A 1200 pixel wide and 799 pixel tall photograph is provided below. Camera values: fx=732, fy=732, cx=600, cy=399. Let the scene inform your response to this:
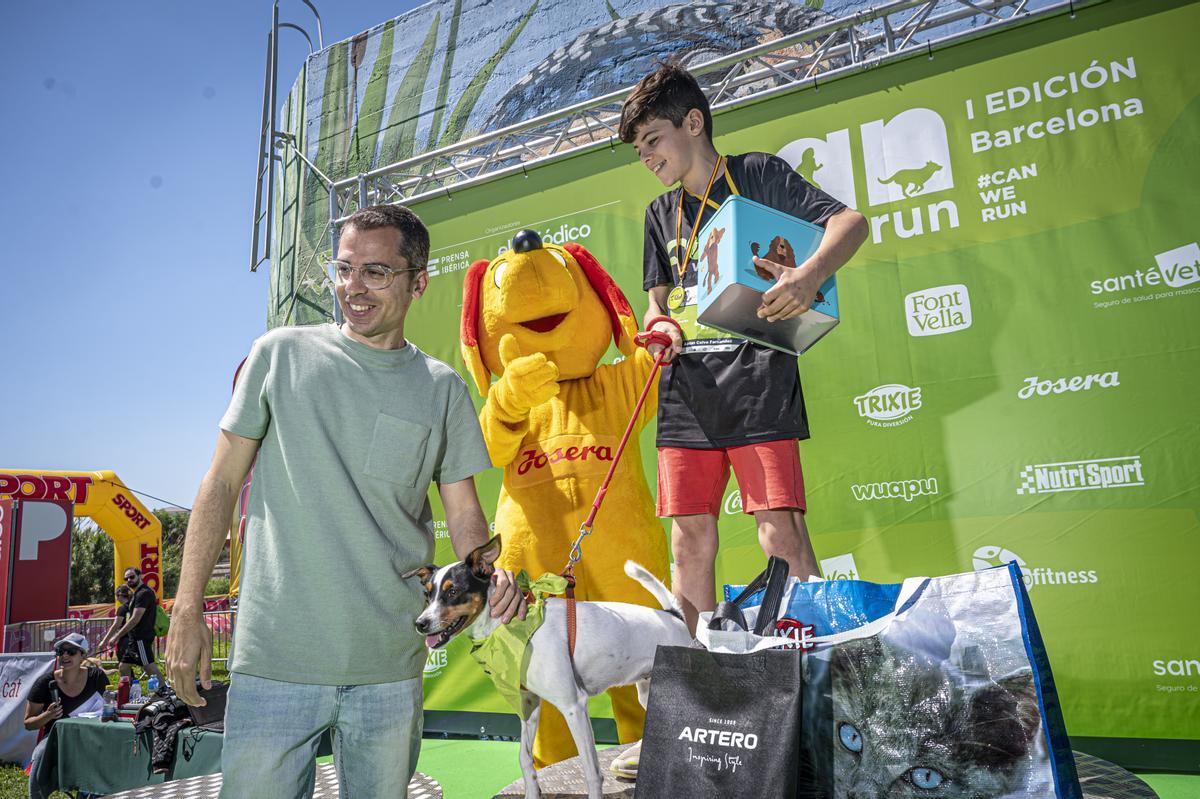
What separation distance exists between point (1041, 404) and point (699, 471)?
2006 millimetres

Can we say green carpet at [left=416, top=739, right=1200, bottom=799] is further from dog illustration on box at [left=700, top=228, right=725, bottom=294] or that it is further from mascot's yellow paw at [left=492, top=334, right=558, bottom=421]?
dog illustration on box at [left=700, top=228, right=725, bottom=294]

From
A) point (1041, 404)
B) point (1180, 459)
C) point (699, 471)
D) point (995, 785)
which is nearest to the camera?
point (995, 785)

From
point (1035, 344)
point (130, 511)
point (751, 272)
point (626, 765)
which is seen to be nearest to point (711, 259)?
point (751, 272)

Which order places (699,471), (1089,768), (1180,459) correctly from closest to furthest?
(1089,768) → (699,471) → (1180,459)

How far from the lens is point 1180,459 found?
3.22m

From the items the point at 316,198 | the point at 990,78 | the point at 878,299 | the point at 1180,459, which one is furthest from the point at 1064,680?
the point at 316,198

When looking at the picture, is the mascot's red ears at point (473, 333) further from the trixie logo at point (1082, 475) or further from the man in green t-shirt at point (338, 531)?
the trixie logo at point (1082, 475)

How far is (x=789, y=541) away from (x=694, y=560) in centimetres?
34

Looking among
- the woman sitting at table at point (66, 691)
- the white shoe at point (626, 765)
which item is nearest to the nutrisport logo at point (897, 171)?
the white shoe at point (626, 765)

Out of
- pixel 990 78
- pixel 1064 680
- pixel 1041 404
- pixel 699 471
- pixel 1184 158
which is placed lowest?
pixel 1064 680

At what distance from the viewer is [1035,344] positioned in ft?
11.5

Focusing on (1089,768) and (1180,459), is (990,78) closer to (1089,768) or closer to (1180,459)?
(1180,459)

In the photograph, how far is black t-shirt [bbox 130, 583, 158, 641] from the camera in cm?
693

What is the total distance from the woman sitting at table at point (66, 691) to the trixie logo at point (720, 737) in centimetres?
503
